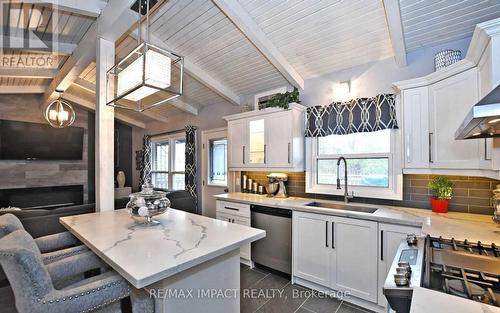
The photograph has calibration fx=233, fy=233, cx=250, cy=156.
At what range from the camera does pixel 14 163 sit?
4754mm

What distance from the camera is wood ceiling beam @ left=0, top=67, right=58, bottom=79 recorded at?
338cm

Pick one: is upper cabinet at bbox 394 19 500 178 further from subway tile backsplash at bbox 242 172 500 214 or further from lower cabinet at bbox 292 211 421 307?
lower cabinet at bbox 292 211 421 307

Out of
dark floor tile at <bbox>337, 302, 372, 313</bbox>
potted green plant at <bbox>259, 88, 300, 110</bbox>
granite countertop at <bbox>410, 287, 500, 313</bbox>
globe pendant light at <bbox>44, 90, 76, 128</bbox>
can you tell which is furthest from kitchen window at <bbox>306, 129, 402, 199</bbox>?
globe pendant light at <bbox>44, 90, 76, 128</bbox>

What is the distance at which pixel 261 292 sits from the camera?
251 centimetres

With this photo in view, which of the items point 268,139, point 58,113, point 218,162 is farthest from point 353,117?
point 58,113

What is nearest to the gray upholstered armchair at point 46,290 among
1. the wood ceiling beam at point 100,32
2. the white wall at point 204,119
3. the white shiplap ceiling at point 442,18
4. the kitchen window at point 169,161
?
the wood ceiling beam at point 100,32

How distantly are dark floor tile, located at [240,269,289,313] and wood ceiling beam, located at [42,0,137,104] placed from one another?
3006mm

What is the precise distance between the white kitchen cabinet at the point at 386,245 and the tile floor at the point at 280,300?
0.40m

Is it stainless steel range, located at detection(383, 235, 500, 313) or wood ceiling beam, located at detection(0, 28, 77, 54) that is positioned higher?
wood ceiling beam, located at detection(0, 28, 77, 54)

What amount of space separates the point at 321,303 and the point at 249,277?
2.92 ft

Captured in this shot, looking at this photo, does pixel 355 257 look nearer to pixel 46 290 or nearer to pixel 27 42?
pixel 46 290

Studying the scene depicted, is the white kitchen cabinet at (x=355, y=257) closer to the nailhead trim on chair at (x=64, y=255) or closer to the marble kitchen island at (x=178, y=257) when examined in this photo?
the marble kitchen island at (x=178, y=257)

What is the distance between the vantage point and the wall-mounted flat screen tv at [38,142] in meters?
4.55

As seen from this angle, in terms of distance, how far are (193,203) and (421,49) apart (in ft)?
12.8
